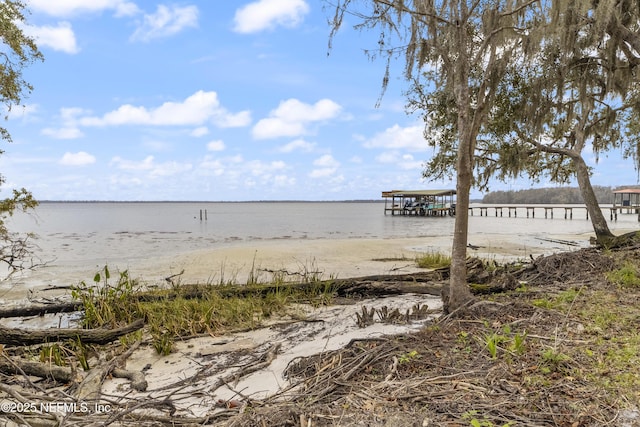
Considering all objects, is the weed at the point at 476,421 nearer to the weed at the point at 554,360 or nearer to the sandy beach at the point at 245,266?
the weed at the point at 554,360

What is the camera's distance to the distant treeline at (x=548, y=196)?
11038 cm

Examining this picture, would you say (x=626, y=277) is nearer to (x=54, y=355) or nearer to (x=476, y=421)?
(x=476, y=421)

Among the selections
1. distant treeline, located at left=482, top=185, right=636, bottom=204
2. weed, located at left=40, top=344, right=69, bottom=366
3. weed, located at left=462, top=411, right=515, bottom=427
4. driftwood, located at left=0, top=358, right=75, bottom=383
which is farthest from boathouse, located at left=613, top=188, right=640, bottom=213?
driftwood, located at left=0, top=358, right=75, bottom=383

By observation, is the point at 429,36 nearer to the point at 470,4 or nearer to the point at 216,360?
the point at 470,4

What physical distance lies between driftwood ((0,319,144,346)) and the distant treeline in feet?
401

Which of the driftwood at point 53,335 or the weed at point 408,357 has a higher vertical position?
the weed at point 408,357

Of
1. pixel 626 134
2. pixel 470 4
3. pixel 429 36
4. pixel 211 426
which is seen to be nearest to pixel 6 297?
pixel 211 426

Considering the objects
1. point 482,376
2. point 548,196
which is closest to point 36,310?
point 482,376

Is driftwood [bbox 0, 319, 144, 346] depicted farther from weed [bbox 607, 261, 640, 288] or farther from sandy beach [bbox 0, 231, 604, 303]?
weed [bbox 607, 261, 640, 288]

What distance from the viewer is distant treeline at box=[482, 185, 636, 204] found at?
11038 centimetres

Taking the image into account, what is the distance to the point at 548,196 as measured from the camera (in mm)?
119688

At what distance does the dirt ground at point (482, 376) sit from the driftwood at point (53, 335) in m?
2.76

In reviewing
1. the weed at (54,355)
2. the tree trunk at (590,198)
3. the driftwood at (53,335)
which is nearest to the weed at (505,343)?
the driftwood at (53,335)

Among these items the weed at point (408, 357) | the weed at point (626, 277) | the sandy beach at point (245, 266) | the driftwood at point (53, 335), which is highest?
the weed at point (626, 277)
